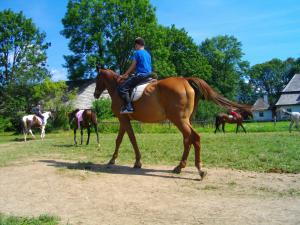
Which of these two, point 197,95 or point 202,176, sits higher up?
point 197,95

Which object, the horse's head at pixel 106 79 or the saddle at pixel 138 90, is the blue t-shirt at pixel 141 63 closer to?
the saddle at pixel 138 90

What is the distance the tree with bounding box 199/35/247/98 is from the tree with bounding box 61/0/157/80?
3142 centimetres

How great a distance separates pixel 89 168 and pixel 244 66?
86.5 m

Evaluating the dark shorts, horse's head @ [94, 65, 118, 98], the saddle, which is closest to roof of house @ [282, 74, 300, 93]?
horse's head @ [94, 65, 118, 98]

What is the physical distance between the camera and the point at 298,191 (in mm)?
7016

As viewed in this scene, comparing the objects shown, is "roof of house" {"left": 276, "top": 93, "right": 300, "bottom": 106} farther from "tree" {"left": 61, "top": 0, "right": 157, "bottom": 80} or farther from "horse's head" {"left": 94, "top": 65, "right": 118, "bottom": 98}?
"horse's head" {"left": 94, "top": 65, "right": 118, "bottom": 98}

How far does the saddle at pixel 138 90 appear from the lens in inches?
383

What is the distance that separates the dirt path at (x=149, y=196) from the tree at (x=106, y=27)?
45239 millimetres

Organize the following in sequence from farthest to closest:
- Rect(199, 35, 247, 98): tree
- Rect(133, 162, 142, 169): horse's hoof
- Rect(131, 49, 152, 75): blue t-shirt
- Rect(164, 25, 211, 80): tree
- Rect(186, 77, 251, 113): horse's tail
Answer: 1. Rect(199, 35, 247, 98): tree
2. Rect(164, 25, 211, 80): tree
3. Rect(133, 162, 142, 169): horse's hoof
4. Rect(131, 49, 152, 75): blue t-shirt
5. Rect(186, 77, 251, 113): horse's tail

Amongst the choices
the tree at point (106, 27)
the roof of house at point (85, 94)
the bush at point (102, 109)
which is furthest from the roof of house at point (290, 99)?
the bush at point (102, 109)

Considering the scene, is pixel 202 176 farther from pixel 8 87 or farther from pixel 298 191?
pixel 8 87

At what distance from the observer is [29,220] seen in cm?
560

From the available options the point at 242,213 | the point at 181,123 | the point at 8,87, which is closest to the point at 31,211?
the point at 242,213

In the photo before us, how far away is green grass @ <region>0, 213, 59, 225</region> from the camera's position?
17.8 ft
